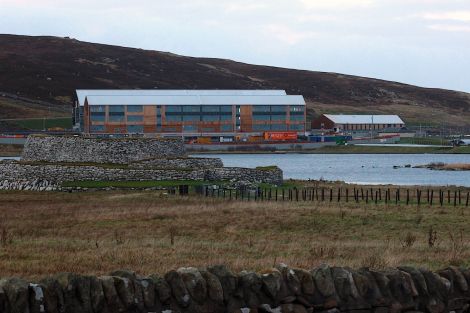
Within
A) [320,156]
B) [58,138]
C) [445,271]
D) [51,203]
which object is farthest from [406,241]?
[320,156]

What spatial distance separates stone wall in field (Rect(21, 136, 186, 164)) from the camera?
64.8m

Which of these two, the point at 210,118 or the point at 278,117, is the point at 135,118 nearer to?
the point at 210,118

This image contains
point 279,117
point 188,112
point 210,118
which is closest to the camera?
point 188,112

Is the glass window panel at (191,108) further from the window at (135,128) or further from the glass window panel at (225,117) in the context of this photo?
the window at (135,128)

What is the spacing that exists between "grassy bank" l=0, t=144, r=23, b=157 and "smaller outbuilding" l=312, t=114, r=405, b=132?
64.7m

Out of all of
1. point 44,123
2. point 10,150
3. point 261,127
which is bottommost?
point 10,150

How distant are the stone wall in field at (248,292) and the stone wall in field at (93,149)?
52.3 metres

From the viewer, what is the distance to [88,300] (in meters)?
11.4

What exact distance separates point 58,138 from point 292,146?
3815 inches

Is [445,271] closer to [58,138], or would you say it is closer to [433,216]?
[433,216]

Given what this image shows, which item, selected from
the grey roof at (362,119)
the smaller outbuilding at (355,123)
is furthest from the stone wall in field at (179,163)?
the grey roof at (362,119)

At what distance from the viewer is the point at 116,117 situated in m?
143

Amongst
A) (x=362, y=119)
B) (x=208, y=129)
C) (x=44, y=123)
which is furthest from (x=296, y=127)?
(x=44, y=123)

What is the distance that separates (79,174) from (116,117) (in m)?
88.6
